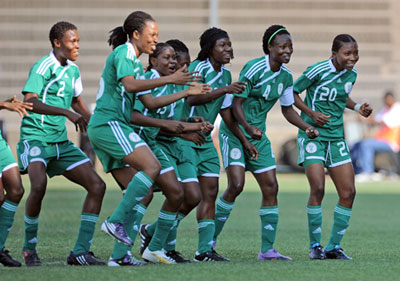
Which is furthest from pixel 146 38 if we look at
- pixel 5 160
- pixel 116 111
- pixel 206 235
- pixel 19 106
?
pixel 206 235

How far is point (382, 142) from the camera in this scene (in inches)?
835

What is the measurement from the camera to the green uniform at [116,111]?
21.0ft

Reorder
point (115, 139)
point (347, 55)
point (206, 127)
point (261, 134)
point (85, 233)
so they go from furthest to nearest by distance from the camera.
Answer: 1. point (347, 55)
2. point (261, 134)
3. point (85, 233)
4. point (206, 127)
5. point (115, 139)

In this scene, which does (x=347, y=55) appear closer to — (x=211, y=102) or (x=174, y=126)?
(x=211, y=102)

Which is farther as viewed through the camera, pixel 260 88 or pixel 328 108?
pixel 328 108

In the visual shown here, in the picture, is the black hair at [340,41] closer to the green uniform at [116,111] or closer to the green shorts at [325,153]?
the green shorts at [325,153]

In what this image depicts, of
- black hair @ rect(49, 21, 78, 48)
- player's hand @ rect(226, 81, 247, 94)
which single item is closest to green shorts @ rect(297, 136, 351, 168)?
player's hand @ rect(226, 81, 247, 94)

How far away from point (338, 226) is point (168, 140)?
5.62 ft

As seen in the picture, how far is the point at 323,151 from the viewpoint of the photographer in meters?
7.82

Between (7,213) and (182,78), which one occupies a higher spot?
(182,78)

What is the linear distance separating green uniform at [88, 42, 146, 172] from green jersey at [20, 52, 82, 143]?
69cm

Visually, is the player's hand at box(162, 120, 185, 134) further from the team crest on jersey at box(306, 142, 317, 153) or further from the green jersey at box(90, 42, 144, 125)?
the team crest on jersey at box(306, 142, 317, 153)

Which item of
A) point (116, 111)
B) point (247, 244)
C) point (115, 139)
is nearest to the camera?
point (115, 139)

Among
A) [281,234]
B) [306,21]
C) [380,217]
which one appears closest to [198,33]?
[306,21]
